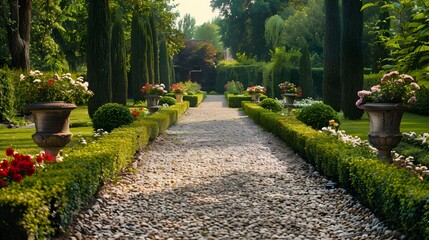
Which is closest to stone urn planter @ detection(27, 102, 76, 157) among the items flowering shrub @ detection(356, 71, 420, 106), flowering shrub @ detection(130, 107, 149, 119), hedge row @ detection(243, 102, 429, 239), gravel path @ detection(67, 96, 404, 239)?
gravel path @ detection(67, 96, 404, 239)

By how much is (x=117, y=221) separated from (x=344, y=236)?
232 cm

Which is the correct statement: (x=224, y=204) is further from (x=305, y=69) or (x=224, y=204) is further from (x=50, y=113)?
(x=305, y=69)

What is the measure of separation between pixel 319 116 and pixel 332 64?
317 inches

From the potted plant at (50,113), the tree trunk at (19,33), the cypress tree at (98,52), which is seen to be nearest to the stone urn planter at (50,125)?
the potted plant at (50,113)

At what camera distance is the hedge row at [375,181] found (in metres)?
4.27

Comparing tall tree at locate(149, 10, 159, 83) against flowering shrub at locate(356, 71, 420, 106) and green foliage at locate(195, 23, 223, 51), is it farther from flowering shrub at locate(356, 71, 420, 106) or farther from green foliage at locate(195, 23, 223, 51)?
green foliage at locate(195, 23, 223, 51)

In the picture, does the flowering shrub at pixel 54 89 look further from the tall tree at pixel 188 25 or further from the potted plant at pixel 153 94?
the tall tree at pixel 188 25

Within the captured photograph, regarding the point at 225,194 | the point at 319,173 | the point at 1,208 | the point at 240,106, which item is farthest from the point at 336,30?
the point at 1,208

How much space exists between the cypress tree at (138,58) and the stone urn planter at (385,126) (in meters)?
21.6

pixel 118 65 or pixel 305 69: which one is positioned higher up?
pixel 118 65

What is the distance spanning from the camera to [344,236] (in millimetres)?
5223

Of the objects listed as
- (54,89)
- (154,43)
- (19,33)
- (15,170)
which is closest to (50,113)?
(54,89)

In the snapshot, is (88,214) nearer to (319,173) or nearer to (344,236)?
(344,236)

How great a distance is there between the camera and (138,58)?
92.9ft
